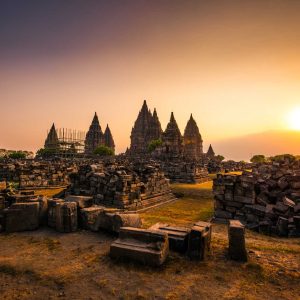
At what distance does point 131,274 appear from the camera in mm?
3822

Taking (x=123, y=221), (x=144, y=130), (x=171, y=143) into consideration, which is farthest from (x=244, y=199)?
(x=144, y=130)

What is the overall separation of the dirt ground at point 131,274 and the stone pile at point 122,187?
213 inches

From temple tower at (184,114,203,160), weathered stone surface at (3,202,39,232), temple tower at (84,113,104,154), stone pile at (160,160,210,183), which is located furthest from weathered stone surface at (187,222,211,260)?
temple tower at (84,113,104,154)

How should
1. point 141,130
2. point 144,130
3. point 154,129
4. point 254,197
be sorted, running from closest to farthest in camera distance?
point 254,197 < point 154,129 < point 144,130 < point 141,130

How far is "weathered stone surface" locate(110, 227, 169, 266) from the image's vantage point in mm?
4098

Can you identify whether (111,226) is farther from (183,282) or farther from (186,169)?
(186,169)

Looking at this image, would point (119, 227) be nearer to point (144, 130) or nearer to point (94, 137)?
point (144, 130)

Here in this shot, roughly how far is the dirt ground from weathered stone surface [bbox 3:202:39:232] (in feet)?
2.38

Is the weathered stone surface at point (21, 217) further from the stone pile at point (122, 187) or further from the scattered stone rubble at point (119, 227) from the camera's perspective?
the stone pile at point (122, 187)

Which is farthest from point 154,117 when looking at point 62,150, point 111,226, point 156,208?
point 111,226

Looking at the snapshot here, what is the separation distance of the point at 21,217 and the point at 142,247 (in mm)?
3743

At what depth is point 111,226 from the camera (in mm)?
5652

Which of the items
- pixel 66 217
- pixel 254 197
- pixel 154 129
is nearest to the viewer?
pixel 66 217

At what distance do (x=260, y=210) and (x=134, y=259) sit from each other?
17.6 ft
